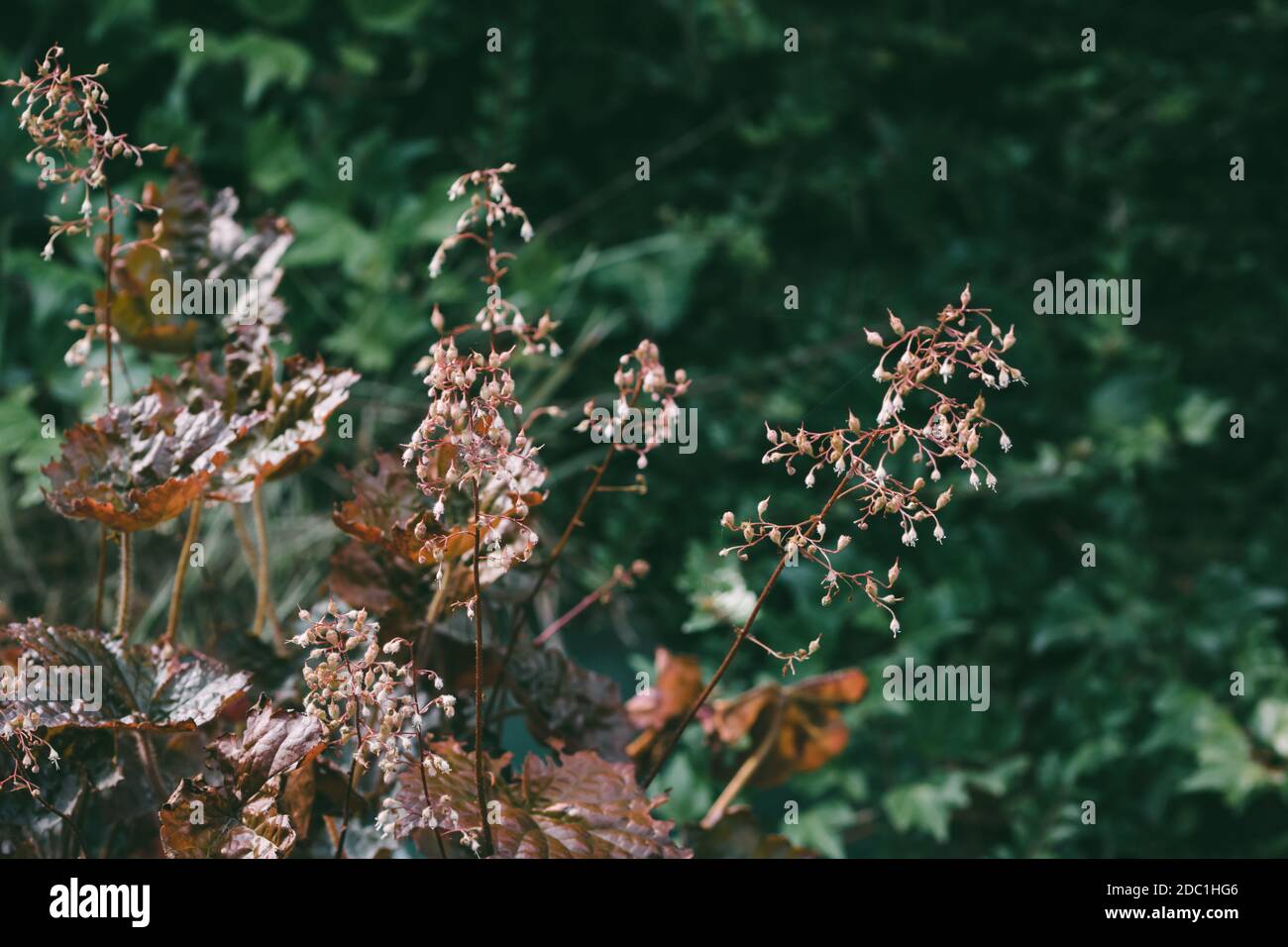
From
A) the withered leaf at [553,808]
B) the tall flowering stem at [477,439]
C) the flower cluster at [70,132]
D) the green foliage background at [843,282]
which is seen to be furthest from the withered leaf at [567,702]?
the green foliage background at [843,282]

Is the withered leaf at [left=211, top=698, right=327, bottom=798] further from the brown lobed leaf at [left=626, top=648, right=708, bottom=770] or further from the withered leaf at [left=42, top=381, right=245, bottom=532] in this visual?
the brown lobed leaf at [left=626, top=648, right=708, bottom=770]

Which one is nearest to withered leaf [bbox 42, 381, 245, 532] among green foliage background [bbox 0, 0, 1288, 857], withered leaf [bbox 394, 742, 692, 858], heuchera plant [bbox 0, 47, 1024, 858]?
heuchera plant [bbox 0, 47, 1024, 858]

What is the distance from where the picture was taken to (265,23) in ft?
7.06

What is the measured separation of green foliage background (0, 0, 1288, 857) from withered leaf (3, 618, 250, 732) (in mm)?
1013

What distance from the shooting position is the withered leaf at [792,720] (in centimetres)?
111

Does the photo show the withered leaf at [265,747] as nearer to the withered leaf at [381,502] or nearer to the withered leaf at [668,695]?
the withered leaf at [381,502]

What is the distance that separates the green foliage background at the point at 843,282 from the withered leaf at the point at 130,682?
101cm

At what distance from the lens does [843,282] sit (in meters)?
2.15

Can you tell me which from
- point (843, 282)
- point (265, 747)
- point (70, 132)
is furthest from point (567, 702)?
point (843, 282)

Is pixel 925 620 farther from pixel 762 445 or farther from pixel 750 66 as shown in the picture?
pixel 750 66

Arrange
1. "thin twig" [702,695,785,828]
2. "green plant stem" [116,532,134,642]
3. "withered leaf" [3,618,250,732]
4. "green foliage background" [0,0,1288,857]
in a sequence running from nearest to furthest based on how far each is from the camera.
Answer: "withered leaf" [3,618,250,732] → "green plant stem" [116,532,134,642] → "thin twig" [702,695,785,828] → "green foliage background" [0,0,1288,857]

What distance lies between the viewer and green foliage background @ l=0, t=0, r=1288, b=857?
5.94 feet

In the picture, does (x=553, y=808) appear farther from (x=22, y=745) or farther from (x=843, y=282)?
(x=843, y=282)
